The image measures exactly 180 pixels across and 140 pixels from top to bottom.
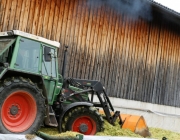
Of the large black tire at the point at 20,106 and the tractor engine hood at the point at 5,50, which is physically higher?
the tractor engine hood at the point at 5,50

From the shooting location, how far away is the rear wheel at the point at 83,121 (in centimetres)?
754

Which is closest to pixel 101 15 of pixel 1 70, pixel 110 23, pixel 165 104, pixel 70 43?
pixel 110 23

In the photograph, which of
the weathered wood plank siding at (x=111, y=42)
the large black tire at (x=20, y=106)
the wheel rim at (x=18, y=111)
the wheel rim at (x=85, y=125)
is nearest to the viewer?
the large black tire at (x=20, y=106)

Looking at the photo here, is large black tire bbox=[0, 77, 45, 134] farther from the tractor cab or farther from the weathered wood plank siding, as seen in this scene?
the weathered wood plank siding

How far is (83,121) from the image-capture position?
307 inches

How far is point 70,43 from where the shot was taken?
11016 millimetres

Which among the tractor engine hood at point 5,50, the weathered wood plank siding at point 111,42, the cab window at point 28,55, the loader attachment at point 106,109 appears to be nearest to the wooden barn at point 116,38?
the weathered wood plank siding at point 111,42

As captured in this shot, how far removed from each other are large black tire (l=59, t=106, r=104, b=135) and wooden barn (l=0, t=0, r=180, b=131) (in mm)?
3421

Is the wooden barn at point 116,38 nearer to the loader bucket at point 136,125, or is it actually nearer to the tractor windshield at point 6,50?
the tractor windshield at point 6,50

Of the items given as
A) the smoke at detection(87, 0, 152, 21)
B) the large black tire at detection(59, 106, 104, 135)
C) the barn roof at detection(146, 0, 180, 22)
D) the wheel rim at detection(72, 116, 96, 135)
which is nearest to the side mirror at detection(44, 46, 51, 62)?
the large black tire at detection(59, 106, 104, 135)

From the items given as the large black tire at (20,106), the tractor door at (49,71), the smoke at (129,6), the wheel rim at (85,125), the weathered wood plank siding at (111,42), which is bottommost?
the wheel rim at (85,125)

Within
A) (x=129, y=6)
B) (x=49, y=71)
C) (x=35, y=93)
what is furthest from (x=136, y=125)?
(x=129, y=6)

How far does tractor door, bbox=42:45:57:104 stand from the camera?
288 inches

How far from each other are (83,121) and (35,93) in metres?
1.74
